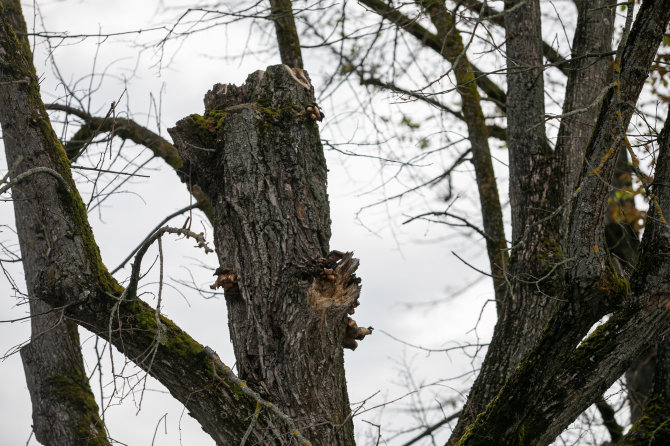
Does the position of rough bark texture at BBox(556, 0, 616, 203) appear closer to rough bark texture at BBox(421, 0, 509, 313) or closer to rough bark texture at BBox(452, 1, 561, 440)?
rough bark texture at BBox(452, 1, 561, 440)

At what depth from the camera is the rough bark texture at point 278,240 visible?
3.21m

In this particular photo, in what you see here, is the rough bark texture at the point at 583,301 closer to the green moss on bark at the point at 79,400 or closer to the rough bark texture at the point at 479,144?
the rough bark texture at the point at 479,144

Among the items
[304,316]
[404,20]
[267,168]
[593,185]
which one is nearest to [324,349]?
[304,316]

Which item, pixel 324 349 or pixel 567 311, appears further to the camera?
pixel 324 349

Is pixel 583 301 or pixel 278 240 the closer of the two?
pixel 583 301

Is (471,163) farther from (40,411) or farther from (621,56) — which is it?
(40,411)

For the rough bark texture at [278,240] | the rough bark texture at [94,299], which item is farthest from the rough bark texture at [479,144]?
the rough bark texture at [94,299]

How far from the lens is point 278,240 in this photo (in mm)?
3396

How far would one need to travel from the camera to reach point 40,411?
14.7 ft

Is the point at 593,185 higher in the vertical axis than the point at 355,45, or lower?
lower

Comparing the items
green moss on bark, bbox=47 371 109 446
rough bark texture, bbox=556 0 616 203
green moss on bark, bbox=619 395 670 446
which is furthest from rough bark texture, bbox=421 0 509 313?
green moss on bark, bbox=47 371 109 446

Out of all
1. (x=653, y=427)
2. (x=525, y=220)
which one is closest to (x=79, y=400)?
(x=525, y=220)

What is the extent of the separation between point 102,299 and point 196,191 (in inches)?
95.5

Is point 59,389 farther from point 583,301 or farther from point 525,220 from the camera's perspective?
point 583,301
